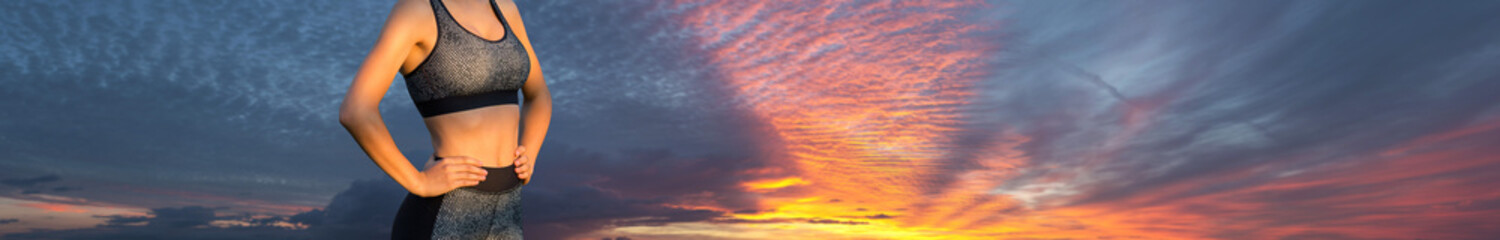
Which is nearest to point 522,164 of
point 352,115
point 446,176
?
point 446,176

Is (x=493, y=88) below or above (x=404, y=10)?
below

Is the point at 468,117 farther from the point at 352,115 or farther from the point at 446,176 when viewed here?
the point at 352,115

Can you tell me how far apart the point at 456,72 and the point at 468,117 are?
0.23m

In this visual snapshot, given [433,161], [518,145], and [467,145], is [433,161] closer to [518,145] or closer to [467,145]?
[467,145]

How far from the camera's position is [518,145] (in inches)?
207

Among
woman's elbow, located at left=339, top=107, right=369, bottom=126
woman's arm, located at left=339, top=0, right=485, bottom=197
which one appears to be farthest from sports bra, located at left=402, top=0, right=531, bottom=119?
woman's elbow, located at left=339, top=107, right=369, bottom=126

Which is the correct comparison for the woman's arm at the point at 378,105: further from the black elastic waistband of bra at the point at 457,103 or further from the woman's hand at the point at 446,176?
the black elastic waistband of bra at the point at 457,103

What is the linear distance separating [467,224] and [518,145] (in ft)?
2.13

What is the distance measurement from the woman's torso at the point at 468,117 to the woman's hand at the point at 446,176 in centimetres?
10

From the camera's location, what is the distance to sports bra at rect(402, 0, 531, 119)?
15.0 ft

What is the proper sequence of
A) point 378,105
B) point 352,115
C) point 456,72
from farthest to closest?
point 456,72 → point 378,105 → point 352,115

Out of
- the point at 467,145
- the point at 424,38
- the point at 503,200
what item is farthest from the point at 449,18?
the point at 503,200

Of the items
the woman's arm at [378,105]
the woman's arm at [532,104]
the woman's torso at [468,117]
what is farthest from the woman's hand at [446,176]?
the woman's arm at [532,104]

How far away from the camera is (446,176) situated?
457cm
